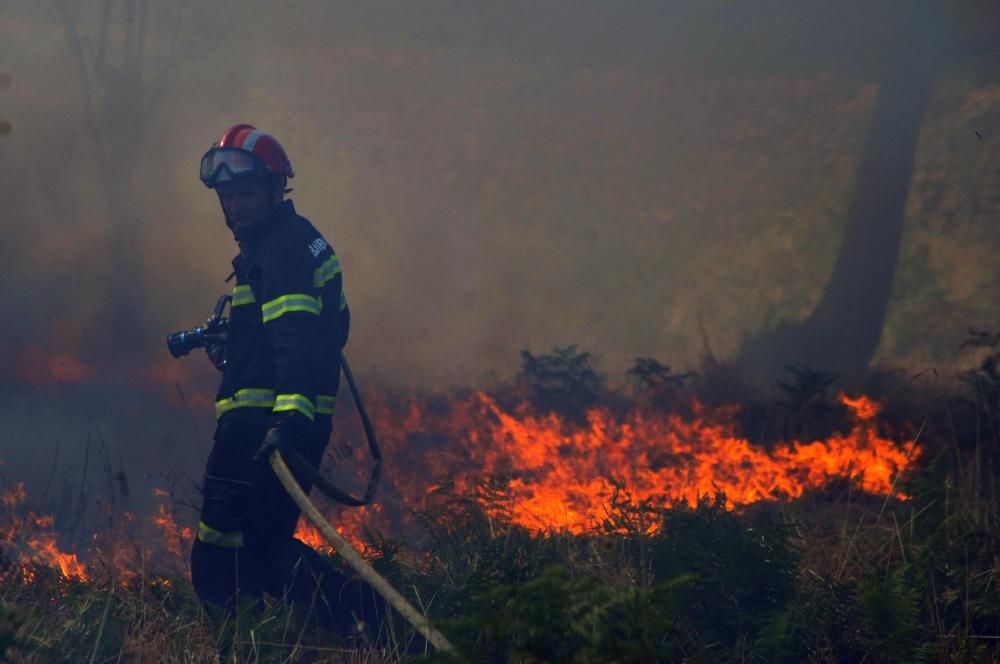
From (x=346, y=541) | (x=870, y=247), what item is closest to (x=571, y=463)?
(x=346, y=541)

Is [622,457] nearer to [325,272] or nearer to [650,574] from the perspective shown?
[650,574]

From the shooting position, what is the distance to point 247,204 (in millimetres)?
4840

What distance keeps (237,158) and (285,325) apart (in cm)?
95

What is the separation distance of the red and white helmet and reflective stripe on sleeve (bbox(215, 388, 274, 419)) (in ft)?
3.40

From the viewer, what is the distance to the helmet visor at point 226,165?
4758 millimetres

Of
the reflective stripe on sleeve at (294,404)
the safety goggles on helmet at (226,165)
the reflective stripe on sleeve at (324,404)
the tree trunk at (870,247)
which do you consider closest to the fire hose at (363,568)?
the reflective stripe on sleeve at (294,404)

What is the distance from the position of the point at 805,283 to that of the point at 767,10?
14.3ft

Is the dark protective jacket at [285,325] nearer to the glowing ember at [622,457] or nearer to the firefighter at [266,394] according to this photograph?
the firefighter at [266,394]

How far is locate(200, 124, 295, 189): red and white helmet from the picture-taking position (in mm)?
4762

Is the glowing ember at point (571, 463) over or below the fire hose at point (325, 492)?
below

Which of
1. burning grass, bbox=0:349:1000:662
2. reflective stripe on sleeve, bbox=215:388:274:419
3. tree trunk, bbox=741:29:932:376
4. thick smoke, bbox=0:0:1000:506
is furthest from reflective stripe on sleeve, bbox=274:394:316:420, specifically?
tree trunk, bbox=741:29:932:376

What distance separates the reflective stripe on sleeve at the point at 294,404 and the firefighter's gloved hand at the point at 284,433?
0.02 m

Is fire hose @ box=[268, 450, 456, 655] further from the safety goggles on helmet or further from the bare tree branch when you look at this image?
the bare tree branch

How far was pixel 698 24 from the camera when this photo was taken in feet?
48.9
